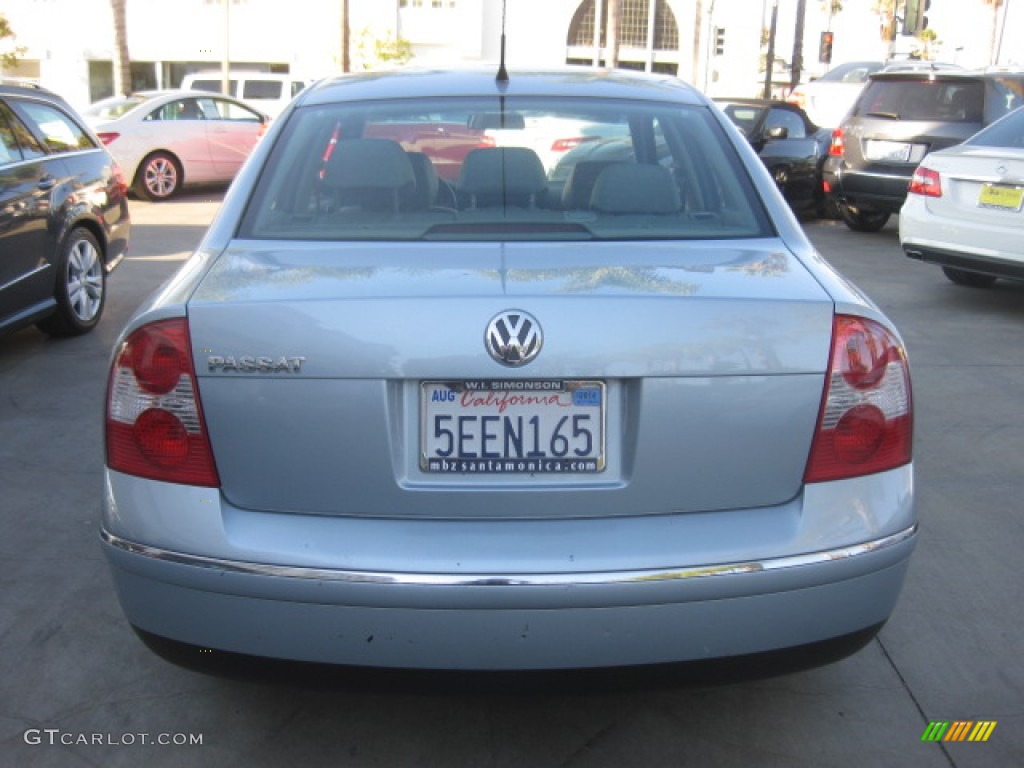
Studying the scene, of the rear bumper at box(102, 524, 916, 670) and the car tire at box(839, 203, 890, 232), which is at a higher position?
the rear bumper at box(102, 524, 916, 670)

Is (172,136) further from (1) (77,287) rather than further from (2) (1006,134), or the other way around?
(2) (1006,134)

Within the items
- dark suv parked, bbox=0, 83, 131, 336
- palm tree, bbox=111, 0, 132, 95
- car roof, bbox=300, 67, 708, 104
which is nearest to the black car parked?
dark suv parked, bbox=0, 83, 131, 336

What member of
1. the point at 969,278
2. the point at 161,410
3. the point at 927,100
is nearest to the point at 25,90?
the point at 161,410

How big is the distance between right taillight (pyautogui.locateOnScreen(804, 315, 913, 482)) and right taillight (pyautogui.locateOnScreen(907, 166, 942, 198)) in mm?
6336

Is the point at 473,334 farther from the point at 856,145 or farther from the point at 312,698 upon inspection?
the point at 856,145

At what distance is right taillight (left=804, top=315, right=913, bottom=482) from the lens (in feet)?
8.54

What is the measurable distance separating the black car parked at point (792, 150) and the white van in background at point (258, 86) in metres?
12.5

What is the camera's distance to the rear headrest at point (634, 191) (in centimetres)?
334

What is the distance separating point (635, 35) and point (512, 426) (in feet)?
184

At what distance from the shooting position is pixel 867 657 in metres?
3.50

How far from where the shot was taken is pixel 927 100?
39.1 feet

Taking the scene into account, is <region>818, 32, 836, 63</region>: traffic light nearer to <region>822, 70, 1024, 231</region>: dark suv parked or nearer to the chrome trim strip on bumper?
<region>822, 70, 1024, 231</region>: dark suv parked

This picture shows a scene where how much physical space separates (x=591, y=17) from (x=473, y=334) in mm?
55228

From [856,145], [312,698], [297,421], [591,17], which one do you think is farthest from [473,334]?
[591,17]
